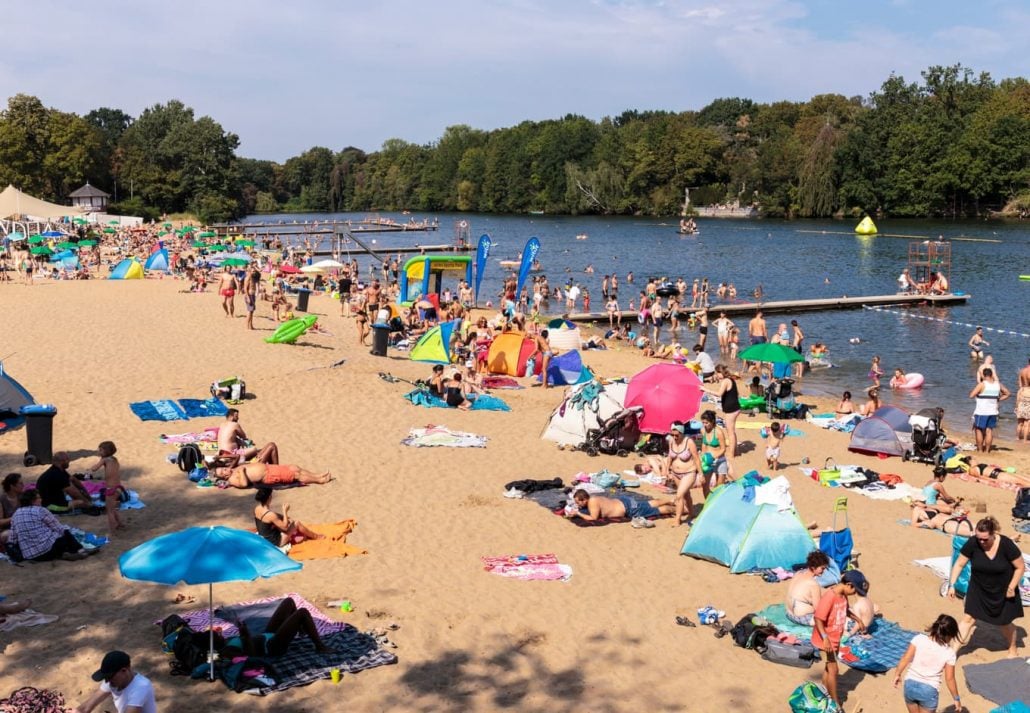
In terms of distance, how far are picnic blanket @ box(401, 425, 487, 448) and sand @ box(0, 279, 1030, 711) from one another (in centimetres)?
22

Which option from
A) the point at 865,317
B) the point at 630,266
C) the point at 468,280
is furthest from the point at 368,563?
the point at 630,266

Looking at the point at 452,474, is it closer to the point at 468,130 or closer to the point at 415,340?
the point at 415,340

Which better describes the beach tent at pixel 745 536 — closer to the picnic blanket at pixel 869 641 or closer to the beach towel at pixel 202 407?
the picnic blanket at pixel 869 641

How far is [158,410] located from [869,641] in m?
10.6

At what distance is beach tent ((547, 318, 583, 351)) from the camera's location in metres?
23.0

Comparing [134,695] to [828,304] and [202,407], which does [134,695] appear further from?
[828,304]

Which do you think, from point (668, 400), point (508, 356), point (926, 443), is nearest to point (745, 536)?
point (668, 400)

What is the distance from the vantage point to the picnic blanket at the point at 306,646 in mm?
7023

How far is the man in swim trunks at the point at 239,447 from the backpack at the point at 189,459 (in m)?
0.35

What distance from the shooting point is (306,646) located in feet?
24.4

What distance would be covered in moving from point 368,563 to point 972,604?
540 centimetres

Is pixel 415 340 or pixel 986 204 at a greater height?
pixel 986 204

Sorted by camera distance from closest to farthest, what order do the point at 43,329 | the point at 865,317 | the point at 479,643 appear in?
the point at 479,643
the point at 43,329
the point at 865,317

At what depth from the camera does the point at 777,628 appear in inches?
323
